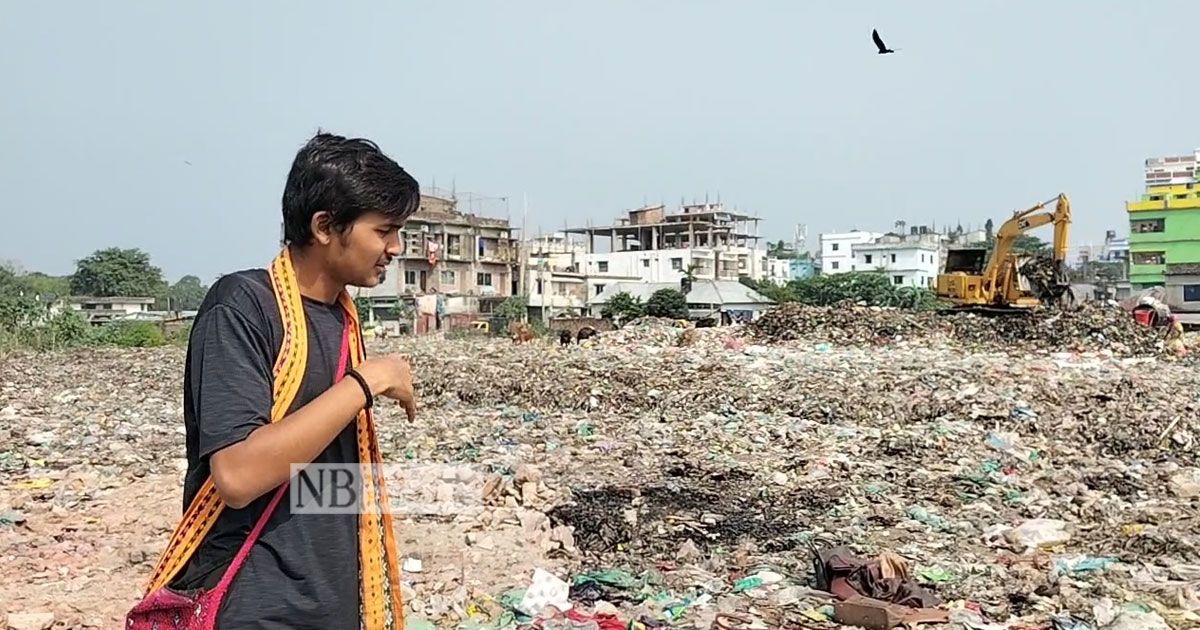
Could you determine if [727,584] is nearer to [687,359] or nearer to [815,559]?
[815,559]

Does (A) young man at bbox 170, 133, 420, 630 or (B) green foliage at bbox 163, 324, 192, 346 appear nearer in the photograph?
(A) young man at bbox 170, 133, 420, 630

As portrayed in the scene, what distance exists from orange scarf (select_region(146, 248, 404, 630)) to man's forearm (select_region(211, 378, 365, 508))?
0.09 m

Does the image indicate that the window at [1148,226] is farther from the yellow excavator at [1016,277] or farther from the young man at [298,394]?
the young man at [298,394]

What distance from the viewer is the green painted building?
139 feet

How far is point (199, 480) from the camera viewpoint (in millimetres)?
1377

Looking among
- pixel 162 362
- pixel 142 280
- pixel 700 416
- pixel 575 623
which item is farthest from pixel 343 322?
pixel 142 280

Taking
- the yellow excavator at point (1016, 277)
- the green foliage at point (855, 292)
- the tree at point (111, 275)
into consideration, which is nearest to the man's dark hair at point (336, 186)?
the yellow excavator at point (1016, 277)

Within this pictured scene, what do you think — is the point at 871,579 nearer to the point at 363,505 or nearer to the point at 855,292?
the point at 363,505

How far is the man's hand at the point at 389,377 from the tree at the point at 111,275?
5628 cm

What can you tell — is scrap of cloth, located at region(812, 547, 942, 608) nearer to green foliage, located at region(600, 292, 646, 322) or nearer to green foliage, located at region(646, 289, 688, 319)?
green foliage, located at region(600, 292, 646, 322)

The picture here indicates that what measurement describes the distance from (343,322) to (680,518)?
4.04 m

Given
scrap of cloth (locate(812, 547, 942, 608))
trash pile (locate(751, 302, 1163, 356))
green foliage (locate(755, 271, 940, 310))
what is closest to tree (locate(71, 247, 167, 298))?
green foliage (locate(755, 271, 940, 310))

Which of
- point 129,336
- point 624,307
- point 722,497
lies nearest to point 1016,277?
point 722,497

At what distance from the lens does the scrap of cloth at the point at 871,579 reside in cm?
Result: 389
